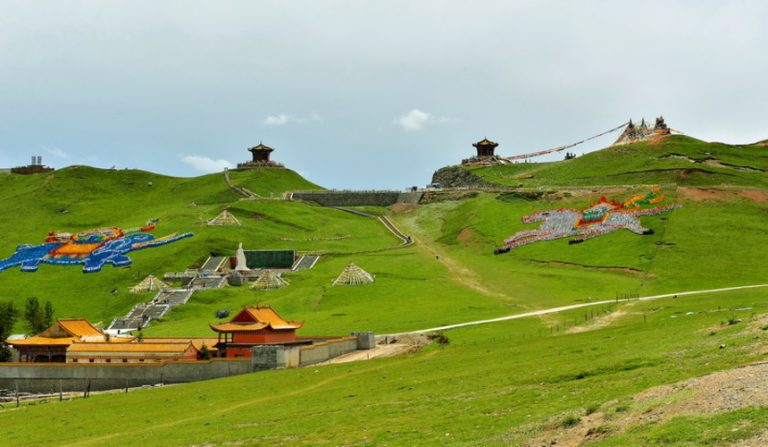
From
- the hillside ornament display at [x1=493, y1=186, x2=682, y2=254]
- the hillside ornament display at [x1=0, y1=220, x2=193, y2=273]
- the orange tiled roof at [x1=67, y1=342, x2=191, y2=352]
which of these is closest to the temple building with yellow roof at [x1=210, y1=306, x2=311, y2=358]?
the orange tiled roof at [x1=67, y1=342, x2=191, y2=352]

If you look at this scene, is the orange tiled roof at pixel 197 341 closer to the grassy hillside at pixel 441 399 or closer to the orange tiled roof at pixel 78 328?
the orange tiled roof at pixel 78 328

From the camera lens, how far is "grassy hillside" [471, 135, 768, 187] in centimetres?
15438

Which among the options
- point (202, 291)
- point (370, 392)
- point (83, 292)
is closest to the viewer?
point (370, 392)

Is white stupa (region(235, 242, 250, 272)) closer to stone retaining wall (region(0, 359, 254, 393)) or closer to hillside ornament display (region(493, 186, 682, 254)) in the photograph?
hillside ornament display (region(493, 186, 682, 254))

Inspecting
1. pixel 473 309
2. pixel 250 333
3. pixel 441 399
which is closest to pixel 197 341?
pixel 250 333

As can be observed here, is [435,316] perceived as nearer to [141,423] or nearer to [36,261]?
[141,423]

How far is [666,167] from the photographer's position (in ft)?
536

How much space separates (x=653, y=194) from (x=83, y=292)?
80193 mm

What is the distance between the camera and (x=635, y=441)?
2544 centimetres

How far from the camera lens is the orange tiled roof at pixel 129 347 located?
7438 centimetres

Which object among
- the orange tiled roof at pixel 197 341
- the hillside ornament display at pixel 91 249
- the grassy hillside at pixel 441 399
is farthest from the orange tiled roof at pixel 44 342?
the hillside ornament display at pixel 91 249

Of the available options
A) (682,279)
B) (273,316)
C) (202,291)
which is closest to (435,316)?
(273,316)

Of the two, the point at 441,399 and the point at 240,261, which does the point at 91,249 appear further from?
the point at 441,399

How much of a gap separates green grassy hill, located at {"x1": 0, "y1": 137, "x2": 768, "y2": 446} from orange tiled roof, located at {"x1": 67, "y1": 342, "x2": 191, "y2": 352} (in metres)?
11.7
